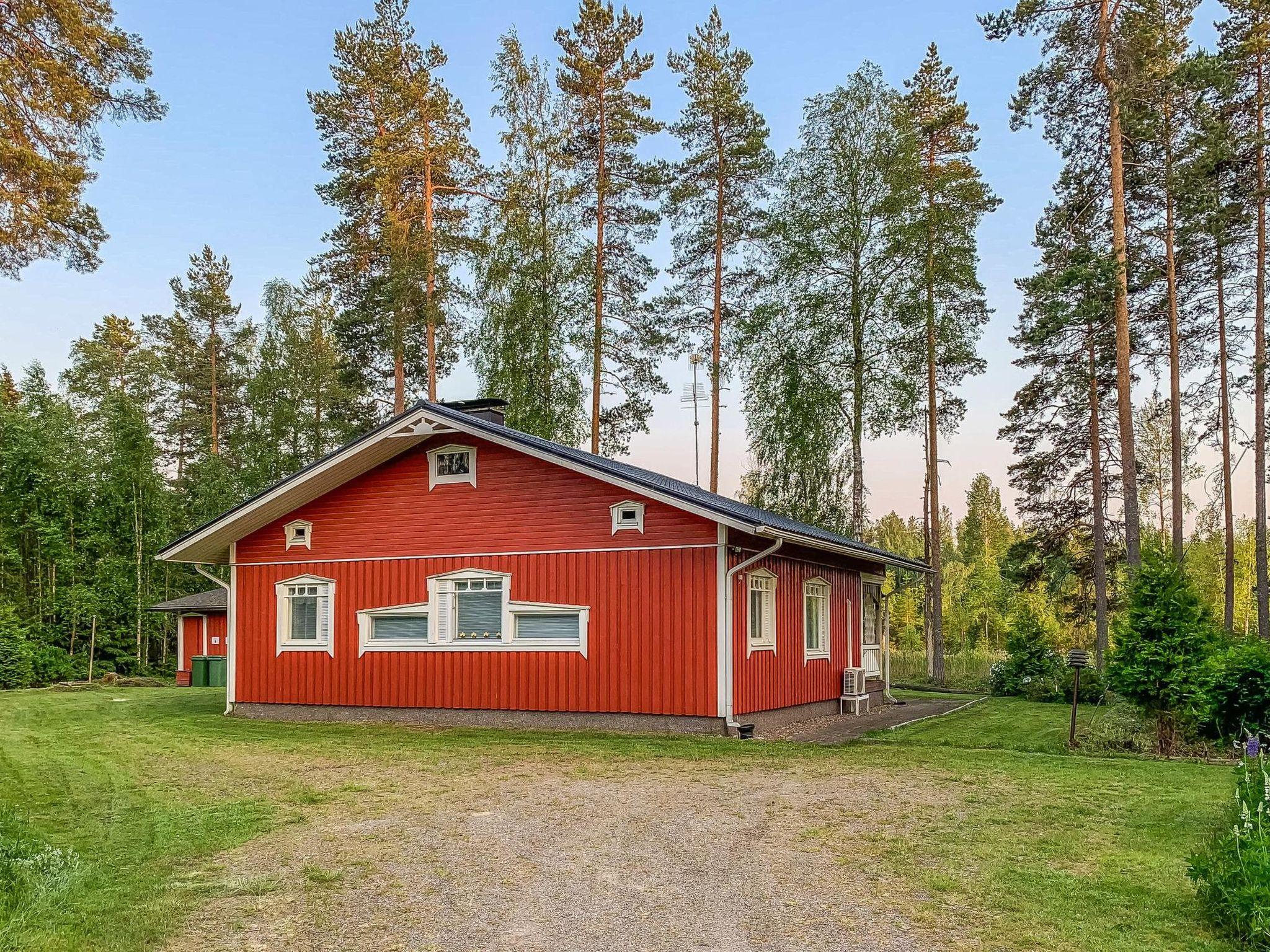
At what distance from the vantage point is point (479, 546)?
1247 cm

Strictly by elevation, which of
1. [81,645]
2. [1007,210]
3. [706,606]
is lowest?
[81,645]

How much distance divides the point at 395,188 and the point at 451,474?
11.0 metres

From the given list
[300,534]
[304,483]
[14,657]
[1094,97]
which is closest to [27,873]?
[304,483]

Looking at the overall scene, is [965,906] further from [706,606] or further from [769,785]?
[706,606]

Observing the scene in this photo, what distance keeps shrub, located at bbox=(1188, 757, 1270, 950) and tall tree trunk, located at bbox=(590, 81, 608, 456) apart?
16.4 metres

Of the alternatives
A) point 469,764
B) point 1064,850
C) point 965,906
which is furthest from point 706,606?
point 965,906

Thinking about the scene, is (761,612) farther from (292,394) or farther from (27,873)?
(292,394)

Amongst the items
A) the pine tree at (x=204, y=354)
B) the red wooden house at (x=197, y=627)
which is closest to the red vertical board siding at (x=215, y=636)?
the red wooden house at (x=197, y=627)

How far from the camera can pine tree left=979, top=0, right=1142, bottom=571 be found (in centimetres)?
1449

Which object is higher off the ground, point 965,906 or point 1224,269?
point 1224,269

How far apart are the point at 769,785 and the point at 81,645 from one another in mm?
21501

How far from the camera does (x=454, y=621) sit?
41.5 feet

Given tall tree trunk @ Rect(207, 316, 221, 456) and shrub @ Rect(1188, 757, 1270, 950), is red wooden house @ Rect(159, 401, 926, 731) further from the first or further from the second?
tall tree trunk @ Rect(207, 316, 221, 456)

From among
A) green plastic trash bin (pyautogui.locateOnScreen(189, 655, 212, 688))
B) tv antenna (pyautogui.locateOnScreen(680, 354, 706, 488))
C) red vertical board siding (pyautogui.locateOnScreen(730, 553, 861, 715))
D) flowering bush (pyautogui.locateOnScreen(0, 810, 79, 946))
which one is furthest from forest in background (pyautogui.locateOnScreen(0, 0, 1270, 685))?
flowering bush (pyautogui.locateOnScreen(0, 810, 79, 946))
